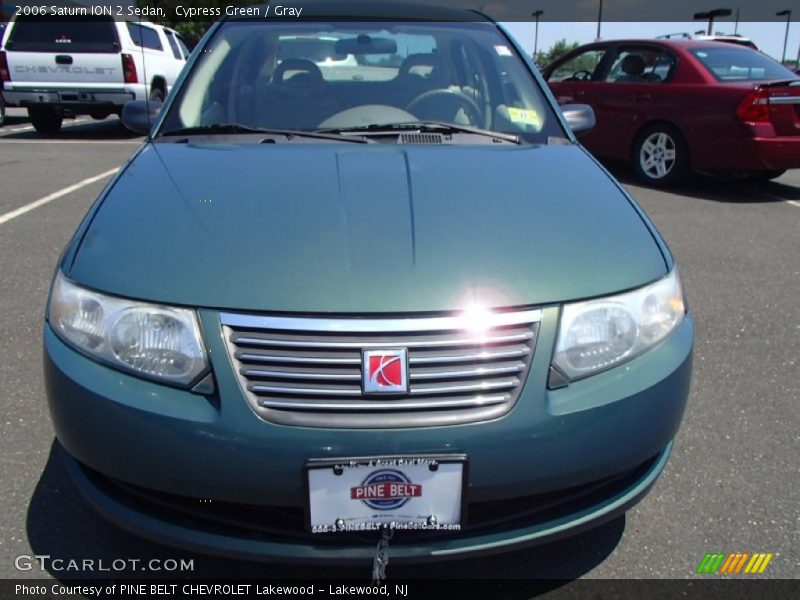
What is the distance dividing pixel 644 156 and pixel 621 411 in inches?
255

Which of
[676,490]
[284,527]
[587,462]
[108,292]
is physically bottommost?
[676,490]

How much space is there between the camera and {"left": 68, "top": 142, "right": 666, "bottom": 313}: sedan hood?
1.62m

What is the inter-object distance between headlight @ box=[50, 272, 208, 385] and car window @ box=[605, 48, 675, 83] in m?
6.88

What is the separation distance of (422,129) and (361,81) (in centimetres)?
47

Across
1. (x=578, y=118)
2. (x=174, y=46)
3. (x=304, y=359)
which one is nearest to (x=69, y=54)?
(x=174, y=46)

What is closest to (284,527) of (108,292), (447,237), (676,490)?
(108,292)

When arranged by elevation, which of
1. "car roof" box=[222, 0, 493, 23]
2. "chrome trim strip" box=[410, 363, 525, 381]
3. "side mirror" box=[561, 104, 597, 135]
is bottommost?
"chrome trim strip" box=[410, 363, 525, 381]

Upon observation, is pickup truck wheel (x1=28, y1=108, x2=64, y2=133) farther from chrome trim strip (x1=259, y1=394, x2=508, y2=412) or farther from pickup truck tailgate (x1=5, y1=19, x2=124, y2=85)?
chrome trim strip (x1=259, y1=394, x2=508, y2=412)

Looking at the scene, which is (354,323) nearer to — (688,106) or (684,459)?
(684,459)

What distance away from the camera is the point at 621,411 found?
1631 mm

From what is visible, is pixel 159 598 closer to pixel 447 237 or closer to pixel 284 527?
pixel 284 527

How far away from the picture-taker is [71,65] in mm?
10023

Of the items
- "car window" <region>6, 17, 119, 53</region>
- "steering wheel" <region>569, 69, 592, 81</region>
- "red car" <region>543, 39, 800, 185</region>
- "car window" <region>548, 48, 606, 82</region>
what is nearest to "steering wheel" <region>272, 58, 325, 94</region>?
"red car" <region>543, 39, 800, 185</region>

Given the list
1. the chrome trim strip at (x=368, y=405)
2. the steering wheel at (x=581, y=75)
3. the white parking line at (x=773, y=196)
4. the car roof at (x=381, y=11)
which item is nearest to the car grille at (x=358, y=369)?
the chrome trim strip at (x=368, y=405)
